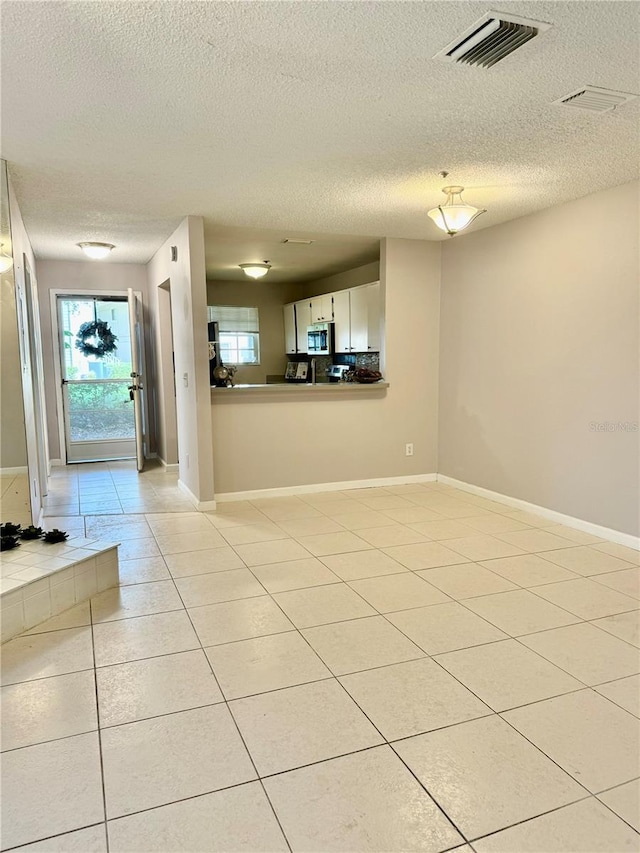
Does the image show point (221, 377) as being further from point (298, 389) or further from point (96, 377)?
point (96, 377)

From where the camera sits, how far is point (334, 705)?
6.47ft

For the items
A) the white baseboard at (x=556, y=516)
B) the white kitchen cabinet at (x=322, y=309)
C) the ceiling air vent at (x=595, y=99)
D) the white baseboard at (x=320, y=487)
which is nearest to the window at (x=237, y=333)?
the white kitchen cabinet at (x=322, y=309)

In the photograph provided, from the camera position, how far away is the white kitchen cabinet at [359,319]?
589 centimetres

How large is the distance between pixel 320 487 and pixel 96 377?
337 cm

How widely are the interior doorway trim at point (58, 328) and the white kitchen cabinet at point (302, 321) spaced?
2146 millimetres

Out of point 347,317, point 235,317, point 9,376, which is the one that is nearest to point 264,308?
point 235,317

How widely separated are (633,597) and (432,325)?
3157mm

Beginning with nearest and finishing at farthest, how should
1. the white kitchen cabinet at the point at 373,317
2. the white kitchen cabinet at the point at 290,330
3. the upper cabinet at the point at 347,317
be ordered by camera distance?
the white kitchen cabinet at the point at 373,317
the upper cabinet at the point at 347,317
the white kitchen cabinet at the point at 290,330

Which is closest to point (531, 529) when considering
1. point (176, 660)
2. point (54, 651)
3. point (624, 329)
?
point (624, 329)

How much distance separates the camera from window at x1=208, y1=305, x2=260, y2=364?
798cm

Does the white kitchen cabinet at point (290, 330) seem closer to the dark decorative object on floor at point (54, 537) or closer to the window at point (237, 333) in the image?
A: the window at point (237, 333)

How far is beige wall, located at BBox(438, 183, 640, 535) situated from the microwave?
1.79 metres

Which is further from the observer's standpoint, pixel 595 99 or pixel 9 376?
pixel 9 376

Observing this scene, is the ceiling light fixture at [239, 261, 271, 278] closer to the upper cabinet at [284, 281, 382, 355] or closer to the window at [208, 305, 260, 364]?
the upper cabinet at [284, 281, 382, 355]
